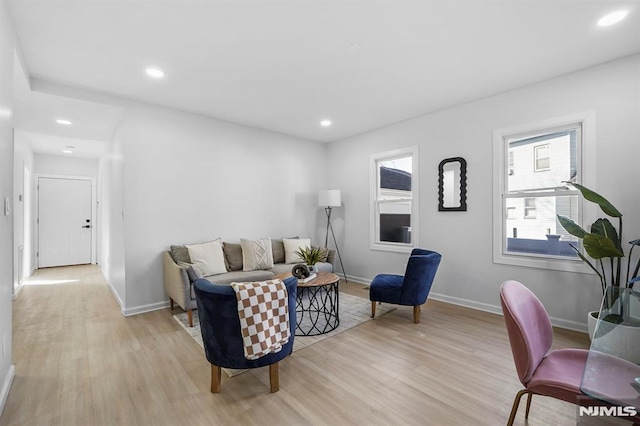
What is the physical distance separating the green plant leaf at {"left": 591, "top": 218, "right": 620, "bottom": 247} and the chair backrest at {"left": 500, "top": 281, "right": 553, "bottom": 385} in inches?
62.2

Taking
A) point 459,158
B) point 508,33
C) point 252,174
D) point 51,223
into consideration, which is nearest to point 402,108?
point 459,158

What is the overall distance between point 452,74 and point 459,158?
123 cm

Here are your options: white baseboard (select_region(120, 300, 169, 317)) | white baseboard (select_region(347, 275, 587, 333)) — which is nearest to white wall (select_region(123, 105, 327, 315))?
white baseboard (select_region(120, 300, 169, 317))

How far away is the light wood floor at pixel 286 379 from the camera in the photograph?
186cm

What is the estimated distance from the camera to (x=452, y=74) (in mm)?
3129

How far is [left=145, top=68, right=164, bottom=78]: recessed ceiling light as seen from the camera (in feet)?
9.82

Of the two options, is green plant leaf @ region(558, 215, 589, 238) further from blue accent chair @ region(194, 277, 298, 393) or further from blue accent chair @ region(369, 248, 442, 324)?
blue accent chair @ region(194, 277, 298, 393)

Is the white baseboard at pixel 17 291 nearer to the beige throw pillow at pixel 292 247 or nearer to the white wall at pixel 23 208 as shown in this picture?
the white wall at pixel 23 208

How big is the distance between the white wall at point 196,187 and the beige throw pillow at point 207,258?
0.38 m

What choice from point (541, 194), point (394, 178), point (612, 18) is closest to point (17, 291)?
point (394, 178)

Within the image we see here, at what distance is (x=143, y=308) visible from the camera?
3.79 metres

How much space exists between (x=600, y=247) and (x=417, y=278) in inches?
63.3

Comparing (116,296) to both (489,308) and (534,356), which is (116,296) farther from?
(489,308)

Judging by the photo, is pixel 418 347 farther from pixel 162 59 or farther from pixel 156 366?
pixel 162 59
